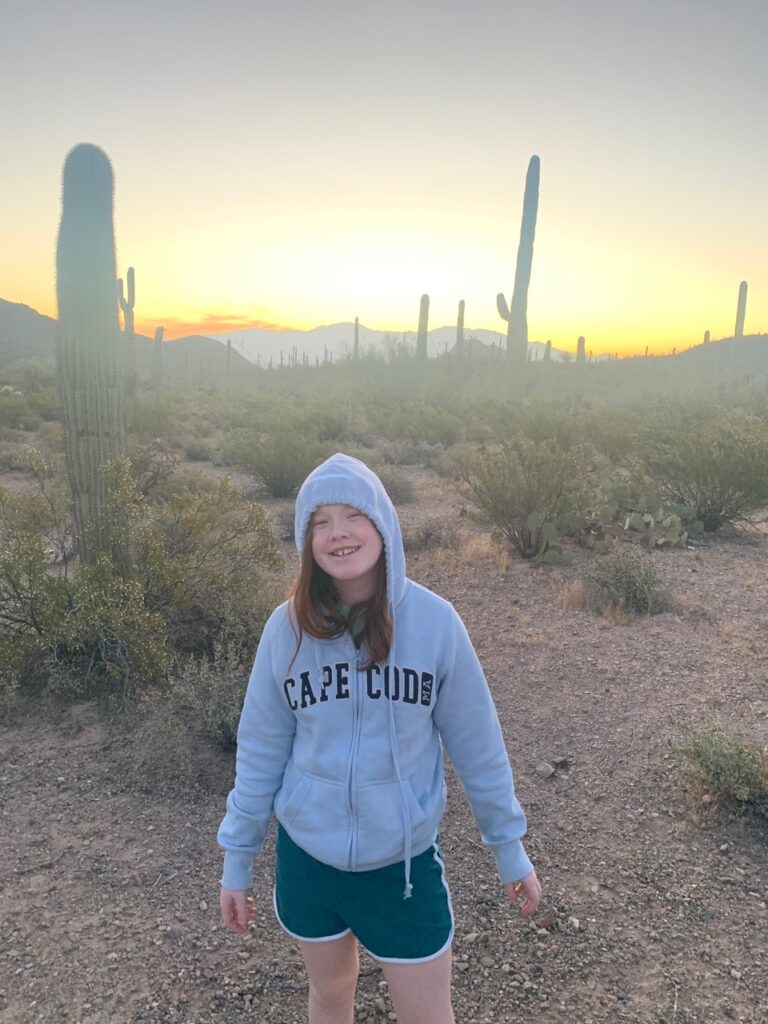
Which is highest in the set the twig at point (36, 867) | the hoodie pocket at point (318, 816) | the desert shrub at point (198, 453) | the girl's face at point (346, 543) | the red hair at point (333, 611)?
the girl's face at point (346, 543)

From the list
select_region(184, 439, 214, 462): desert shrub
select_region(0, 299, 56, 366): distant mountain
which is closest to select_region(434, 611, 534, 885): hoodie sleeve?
select_region(184, 439, 214, 462): desert shrub

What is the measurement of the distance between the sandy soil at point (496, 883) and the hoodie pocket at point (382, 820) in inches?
46.1

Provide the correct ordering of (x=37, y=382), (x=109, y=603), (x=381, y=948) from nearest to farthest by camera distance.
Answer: (x=381, y=948), (x=109, y=603), (x=37, y=382)

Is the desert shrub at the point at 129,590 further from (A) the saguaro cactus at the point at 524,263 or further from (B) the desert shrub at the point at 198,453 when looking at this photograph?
(A) the saguaro cactus at the point at 524,263

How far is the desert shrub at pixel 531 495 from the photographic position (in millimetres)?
7918

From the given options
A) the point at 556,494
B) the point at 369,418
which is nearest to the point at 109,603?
the point at 556,494

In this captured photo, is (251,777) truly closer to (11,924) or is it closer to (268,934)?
(268,934)

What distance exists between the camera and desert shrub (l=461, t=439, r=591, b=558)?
7.92 metres

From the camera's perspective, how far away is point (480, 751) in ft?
6.03

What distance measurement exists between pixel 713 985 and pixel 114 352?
529 cm

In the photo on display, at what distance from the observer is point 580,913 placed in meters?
2.96

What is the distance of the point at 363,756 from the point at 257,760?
298 millimetres

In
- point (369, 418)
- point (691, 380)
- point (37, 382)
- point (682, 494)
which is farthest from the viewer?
point (691, 380)

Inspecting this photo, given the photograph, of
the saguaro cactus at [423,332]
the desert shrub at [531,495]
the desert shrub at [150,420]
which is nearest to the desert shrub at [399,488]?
the desert shrub at [531,495]
